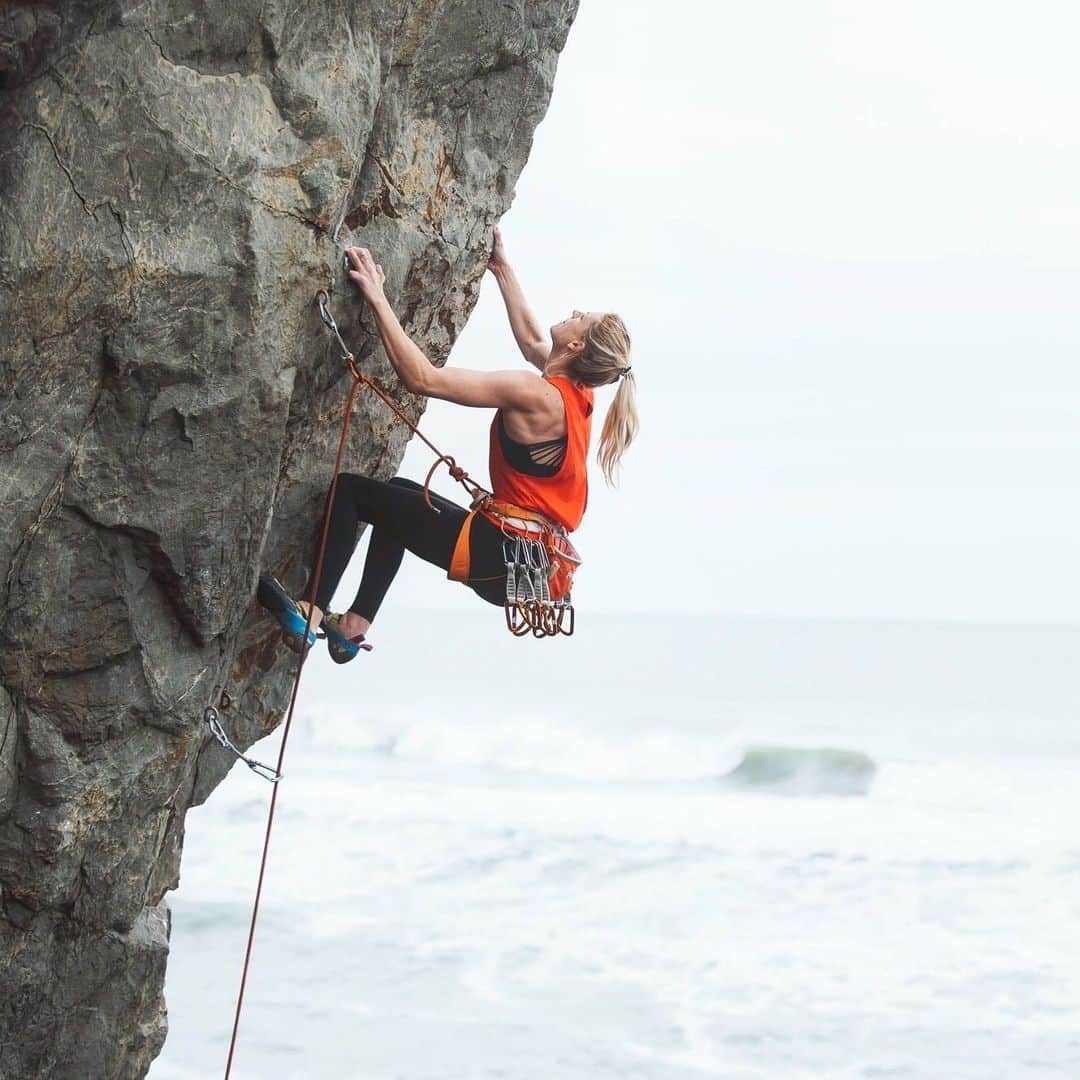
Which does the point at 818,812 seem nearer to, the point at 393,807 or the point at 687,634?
the point at 393,807

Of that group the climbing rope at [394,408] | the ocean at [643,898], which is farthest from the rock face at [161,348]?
the ocean at [643,898]

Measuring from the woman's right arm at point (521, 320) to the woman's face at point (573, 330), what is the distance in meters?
0.87

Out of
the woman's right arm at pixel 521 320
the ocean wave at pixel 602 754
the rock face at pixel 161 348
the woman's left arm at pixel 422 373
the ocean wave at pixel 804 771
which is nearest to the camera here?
the rock face at pixel 161 348

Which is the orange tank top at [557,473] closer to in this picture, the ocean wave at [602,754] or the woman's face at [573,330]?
the woman's face at [573,330]

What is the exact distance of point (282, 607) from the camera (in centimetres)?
581

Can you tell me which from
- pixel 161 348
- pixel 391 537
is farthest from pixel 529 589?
pixel 161 348

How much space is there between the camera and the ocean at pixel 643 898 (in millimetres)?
14711

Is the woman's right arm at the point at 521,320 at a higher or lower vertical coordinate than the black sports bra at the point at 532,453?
higher

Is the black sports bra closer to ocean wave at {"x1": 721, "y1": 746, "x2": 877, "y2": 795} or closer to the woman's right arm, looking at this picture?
the woman's right arm

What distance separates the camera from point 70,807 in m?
5.24

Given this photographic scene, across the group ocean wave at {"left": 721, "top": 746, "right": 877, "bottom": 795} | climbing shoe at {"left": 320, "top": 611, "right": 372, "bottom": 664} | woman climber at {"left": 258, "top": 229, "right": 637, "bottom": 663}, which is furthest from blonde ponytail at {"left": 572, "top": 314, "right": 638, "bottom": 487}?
ocean wave at {"left": 721, "top": 746, "right": 877, "bottom": 795}

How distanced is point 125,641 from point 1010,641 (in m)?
77.0

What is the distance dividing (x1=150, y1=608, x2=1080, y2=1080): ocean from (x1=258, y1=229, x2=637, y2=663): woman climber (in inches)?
346

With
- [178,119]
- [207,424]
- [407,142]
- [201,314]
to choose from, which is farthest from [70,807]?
[407,142]
